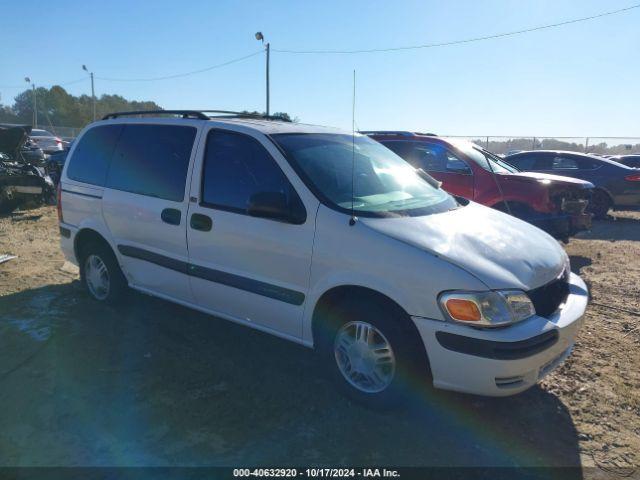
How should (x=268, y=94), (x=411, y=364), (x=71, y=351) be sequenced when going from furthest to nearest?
(x=268, y=94)
(x=71, y=351)
(x=411, y=364)

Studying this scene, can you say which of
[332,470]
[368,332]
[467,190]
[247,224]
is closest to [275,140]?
[247,224]

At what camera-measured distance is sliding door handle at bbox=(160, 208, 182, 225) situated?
3.91 m

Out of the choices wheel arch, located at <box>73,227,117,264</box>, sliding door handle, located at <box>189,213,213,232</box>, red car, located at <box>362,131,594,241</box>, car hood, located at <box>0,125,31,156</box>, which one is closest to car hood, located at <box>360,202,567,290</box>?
sliding door handle, located at <box>189,213,213,232</box>

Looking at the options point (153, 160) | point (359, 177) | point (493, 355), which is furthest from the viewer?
point (153, 160)

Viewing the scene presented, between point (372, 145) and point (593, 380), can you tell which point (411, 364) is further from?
point (372, 145)

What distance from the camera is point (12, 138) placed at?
11.3 metres

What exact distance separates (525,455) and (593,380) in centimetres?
119

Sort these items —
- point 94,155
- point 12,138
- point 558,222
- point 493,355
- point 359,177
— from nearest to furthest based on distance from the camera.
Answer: point 493,355 < point 359,177 < point 94,155 < point 558,222 < point 12,138

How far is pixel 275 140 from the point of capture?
357cm

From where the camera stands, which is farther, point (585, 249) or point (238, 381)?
point (585, 249)

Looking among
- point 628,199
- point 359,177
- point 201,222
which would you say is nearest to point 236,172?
point 201,222

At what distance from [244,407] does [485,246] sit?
1.84 m

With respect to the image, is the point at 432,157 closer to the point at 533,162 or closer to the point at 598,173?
the point at 533,162

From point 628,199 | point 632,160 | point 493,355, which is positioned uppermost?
point 632,160
